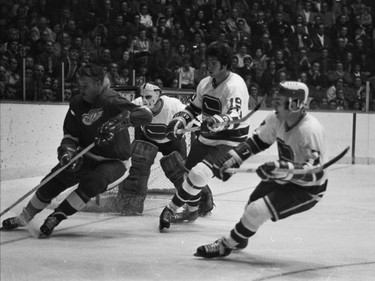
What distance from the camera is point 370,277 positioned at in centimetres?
249

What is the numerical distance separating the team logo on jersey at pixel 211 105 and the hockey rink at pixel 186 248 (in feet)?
1.77

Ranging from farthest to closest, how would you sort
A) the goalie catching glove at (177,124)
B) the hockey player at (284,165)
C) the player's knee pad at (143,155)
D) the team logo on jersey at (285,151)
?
the player's knee pad at (143,155), the goalie catching glove at (177,124), the team logo on jersey at (285,151), the hockey player at (284,165)

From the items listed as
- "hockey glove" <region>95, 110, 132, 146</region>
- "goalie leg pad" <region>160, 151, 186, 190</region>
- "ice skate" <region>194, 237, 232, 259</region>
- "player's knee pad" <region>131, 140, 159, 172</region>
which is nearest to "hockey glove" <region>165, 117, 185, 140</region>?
"hockey glove" <region>95, 110, 132, 146</region>

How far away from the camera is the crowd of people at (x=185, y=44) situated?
4.23m

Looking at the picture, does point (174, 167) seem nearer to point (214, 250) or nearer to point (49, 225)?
point (49, 225)

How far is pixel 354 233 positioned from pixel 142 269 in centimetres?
135

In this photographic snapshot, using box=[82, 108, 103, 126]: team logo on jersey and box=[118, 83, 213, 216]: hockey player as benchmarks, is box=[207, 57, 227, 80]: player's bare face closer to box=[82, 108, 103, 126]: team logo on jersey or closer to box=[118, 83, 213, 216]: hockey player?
box=[82, 108, 103, 126]: team logo on jersey

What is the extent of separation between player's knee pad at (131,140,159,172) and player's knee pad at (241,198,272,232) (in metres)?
1.50

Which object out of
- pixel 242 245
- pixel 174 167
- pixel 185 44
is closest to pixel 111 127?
pixel 242 245

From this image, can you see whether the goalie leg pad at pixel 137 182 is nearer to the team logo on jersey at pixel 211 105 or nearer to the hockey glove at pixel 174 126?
the hockey glove at pixel 174 126

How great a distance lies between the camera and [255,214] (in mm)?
2592

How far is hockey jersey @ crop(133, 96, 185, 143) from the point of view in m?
4.18

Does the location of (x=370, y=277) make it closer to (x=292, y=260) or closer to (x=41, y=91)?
(x=292, y=260)

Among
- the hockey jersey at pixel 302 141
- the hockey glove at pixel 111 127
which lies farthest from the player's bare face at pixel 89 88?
the hockey jersey at pixel 302 141
